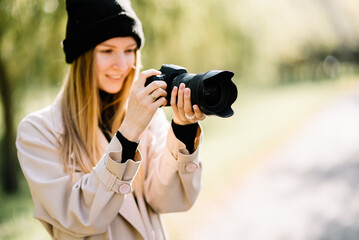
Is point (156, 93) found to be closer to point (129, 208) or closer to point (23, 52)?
point (129, 208)

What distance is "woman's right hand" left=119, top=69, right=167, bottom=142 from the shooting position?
1.52 meters

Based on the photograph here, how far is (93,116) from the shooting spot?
6.10ft

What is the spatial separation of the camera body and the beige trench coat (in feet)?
0.84

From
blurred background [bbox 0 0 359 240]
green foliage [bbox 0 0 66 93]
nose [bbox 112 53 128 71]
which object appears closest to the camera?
nose [bbox 112 53 128 71]

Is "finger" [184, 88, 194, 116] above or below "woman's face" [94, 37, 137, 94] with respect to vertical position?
below

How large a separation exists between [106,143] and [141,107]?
17.4 inches

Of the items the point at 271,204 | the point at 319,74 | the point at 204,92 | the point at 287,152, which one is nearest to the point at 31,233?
the point at 271,204

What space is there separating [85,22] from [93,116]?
17.2 inches

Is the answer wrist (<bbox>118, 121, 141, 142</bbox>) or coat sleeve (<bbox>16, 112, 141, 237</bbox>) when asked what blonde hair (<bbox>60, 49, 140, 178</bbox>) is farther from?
wrist (<bbox>118, 121, 141, 142</bbox>)

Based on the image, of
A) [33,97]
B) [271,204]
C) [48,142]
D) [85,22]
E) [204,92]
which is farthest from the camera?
[33,97]

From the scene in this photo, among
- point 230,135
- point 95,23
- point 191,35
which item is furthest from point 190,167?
point 230,135

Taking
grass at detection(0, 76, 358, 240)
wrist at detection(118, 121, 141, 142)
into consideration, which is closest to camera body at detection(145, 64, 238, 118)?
wrist at detection(118, 121, 141, 142)

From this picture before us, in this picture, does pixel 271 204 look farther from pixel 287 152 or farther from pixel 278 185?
pixel 287 152

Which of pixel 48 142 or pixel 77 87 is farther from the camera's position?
pixel 77 87
